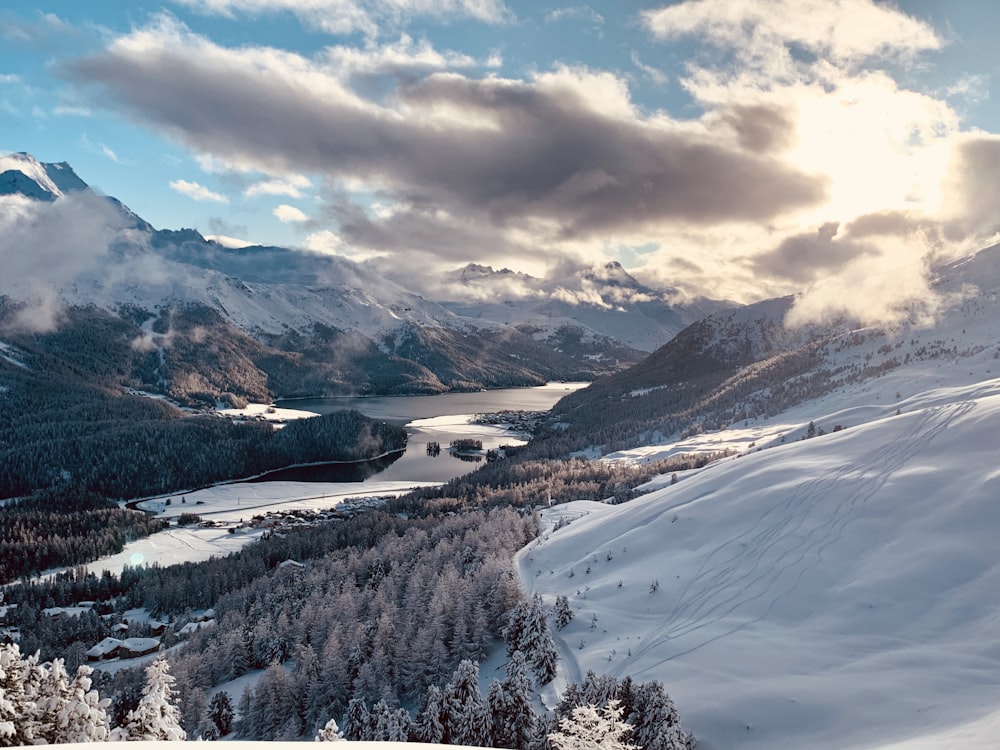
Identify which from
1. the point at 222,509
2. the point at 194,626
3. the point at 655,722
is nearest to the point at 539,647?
the point at 655,722

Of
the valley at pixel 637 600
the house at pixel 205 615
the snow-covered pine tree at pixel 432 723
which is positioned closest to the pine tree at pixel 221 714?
the valley at pixel 637 600

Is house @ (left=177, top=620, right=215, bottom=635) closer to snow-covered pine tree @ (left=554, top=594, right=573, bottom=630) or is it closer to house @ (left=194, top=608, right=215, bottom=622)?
house @ (left=194, top=608, right=215, bottom=622)

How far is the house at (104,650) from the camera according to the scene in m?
64.7

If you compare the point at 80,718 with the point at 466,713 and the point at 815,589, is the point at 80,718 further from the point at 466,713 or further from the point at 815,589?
the point at 815,589

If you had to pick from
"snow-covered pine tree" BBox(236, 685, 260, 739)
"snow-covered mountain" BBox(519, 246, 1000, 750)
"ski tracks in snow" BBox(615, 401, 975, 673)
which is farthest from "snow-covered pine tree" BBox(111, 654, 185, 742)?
"ski tracks in snow" BBox(615, 401, 975, 673)

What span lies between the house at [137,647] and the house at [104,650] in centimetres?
53

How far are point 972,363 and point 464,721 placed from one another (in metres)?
116

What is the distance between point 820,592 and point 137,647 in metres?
71.4

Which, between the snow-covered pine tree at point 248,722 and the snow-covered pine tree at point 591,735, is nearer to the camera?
the snow-covered pine tree at point 591,735

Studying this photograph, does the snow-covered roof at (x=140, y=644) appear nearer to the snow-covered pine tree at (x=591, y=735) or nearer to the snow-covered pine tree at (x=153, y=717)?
the snow-covered pine tree at (x=153, y=717)

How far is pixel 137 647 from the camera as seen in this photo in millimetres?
66125

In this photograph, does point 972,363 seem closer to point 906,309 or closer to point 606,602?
point 906,309

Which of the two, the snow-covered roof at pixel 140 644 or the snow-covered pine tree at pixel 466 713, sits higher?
the snow-covered pine tree at pixel 466 713

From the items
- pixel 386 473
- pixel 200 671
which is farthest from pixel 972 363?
pixel 386 473
